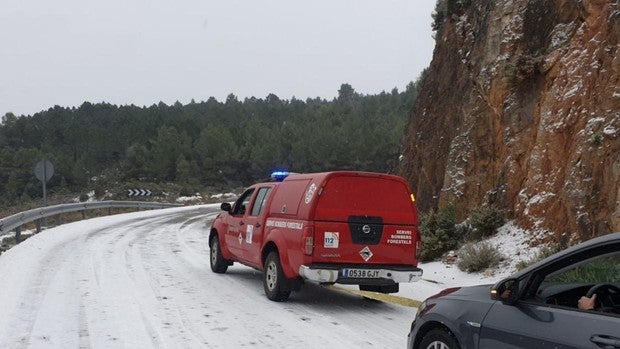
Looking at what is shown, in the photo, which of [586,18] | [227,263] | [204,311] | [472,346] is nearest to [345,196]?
[204,311]

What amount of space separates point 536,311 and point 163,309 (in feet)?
17.3

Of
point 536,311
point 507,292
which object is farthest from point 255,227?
point 536,311

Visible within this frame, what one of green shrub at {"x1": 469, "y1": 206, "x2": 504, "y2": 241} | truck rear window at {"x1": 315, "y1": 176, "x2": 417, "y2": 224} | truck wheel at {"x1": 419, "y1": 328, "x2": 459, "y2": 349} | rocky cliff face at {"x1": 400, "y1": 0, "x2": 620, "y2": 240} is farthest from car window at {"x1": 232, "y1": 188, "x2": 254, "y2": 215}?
truck wheel at {"x1": 419, "y1": 328, "x2": 459, "y2": 349}

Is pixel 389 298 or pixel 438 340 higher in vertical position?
pixel 438 340

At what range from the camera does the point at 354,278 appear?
27.7 feet

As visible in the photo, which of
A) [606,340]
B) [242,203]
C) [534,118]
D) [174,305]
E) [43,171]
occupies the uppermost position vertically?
[534,118]

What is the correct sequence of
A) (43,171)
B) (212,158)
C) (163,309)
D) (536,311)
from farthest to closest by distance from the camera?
(212,158)
(43,171)
(163,309)
(536,311)

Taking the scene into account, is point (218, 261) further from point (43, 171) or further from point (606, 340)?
point (43, 171)

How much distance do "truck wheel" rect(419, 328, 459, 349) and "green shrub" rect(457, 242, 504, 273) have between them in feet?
20.7

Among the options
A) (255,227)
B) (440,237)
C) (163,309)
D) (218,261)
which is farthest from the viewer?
(440,237)

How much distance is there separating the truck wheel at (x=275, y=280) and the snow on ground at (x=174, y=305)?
0.47 ft

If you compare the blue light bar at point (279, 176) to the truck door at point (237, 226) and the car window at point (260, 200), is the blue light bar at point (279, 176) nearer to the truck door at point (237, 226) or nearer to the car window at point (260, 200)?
the car window at point (260, 200)

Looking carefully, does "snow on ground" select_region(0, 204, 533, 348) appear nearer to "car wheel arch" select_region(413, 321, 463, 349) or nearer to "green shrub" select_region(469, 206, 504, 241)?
"green shrub" select_region(469, 206, 504, 241)

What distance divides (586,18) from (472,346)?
393 inches
